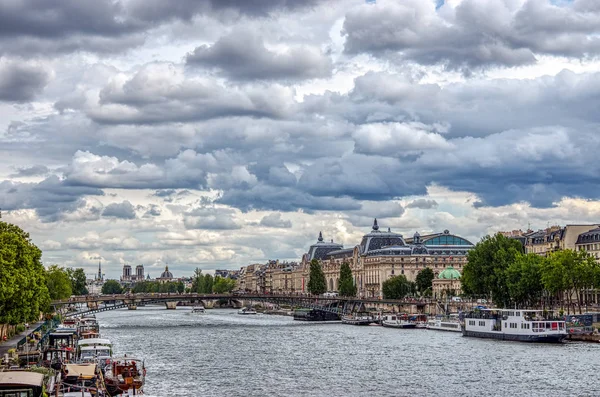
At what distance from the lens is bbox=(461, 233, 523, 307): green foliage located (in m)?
154

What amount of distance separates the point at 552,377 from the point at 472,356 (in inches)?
→ 793

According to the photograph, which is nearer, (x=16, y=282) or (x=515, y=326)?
(x=16, y=282)

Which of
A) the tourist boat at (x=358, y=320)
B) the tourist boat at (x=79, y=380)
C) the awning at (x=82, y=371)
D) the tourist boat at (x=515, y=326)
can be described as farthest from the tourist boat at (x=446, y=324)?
the tourist boat at (x=79, y=380)

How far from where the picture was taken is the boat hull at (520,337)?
110 meters

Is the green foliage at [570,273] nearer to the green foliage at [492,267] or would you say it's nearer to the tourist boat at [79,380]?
the green foliage at [492,267]

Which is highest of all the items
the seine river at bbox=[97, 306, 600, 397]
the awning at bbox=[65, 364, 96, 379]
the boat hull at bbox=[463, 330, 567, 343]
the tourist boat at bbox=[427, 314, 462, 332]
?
the tourist boat at bbox=[427, 314, 462, 332]

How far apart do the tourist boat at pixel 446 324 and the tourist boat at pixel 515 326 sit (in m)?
9.65

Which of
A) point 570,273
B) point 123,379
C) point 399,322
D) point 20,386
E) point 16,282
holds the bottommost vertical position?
point 123,379

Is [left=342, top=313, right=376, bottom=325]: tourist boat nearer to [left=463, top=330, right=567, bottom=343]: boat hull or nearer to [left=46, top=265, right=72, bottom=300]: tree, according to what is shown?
[left=463, top=330, right=567, bottom=343]: boat hull

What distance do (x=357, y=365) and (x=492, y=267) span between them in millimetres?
74184

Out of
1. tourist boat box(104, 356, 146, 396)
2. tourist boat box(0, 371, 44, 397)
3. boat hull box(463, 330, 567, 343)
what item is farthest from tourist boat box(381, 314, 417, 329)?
tourist boat box(0, 371, 44, 397)

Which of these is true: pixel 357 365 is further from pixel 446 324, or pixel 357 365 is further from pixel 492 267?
pixel 492 267

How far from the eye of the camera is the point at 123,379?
6800cm

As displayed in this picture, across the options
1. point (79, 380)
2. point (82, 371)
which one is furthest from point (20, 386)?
point (82, 371)
